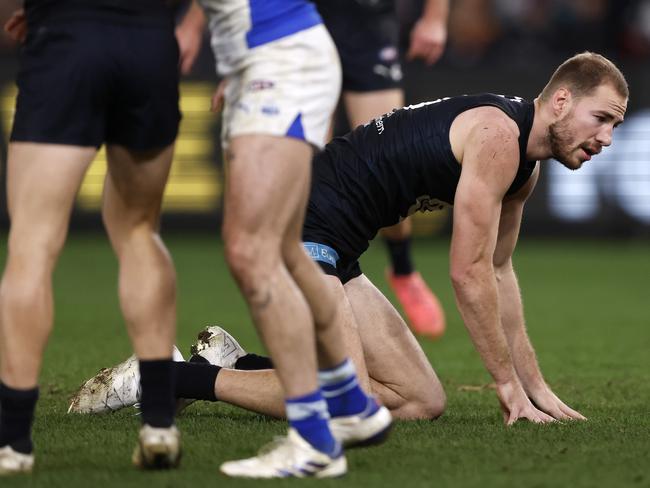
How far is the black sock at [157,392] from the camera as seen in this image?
4.16 metres

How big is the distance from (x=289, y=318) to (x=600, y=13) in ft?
43.5

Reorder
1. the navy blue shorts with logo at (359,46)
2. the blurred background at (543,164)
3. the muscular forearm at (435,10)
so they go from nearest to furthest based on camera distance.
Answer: the muscular forearm at (435,10)
the navy blue shorts with logo at (359,46)
the blurred background at (543,164)

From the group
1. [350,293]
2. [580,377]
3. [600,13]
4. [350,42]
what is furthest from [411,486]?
[600,13]

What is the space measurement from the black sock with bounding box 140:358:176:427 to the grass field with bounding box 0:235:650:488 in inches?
6.7

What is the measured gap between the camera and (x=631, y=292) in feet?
37.3

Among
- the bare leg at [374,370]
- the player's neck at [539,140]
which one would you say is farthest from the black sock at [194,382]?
the player's neck at [539,140]

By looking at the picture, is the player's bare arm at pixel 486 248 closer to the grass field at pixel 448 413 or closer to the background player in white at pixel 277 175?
the grass field at pixel 448 413

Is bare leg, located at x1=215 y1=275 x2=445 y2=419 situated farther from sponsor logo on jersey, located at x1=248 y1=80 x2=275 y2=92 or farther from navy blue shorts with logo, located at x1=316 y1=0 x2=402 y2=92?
navy blue shorts with logo, located at x1=316 y1=0 x2=402 y2=92

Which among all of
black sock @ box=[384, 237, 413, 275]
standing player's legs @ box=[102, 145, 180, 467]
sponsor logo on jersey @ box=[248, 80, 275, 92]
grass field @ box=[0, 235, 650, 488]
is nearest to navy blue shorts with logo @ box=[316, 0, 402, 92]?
black sock @ box=[384, 237, 413, 275]

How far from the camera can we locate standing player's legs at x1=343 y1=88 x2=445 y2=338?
8.45 m

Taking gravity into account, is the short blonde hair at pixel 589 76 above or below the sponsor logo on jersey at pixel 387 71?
above

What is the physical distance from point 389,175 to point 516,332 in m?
0.81

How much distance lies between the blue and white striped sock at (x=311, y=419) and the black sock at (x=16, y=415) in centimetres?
77

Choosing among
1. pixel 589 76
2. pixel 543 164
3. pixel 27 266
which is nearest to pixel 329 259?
pixel 589 76
